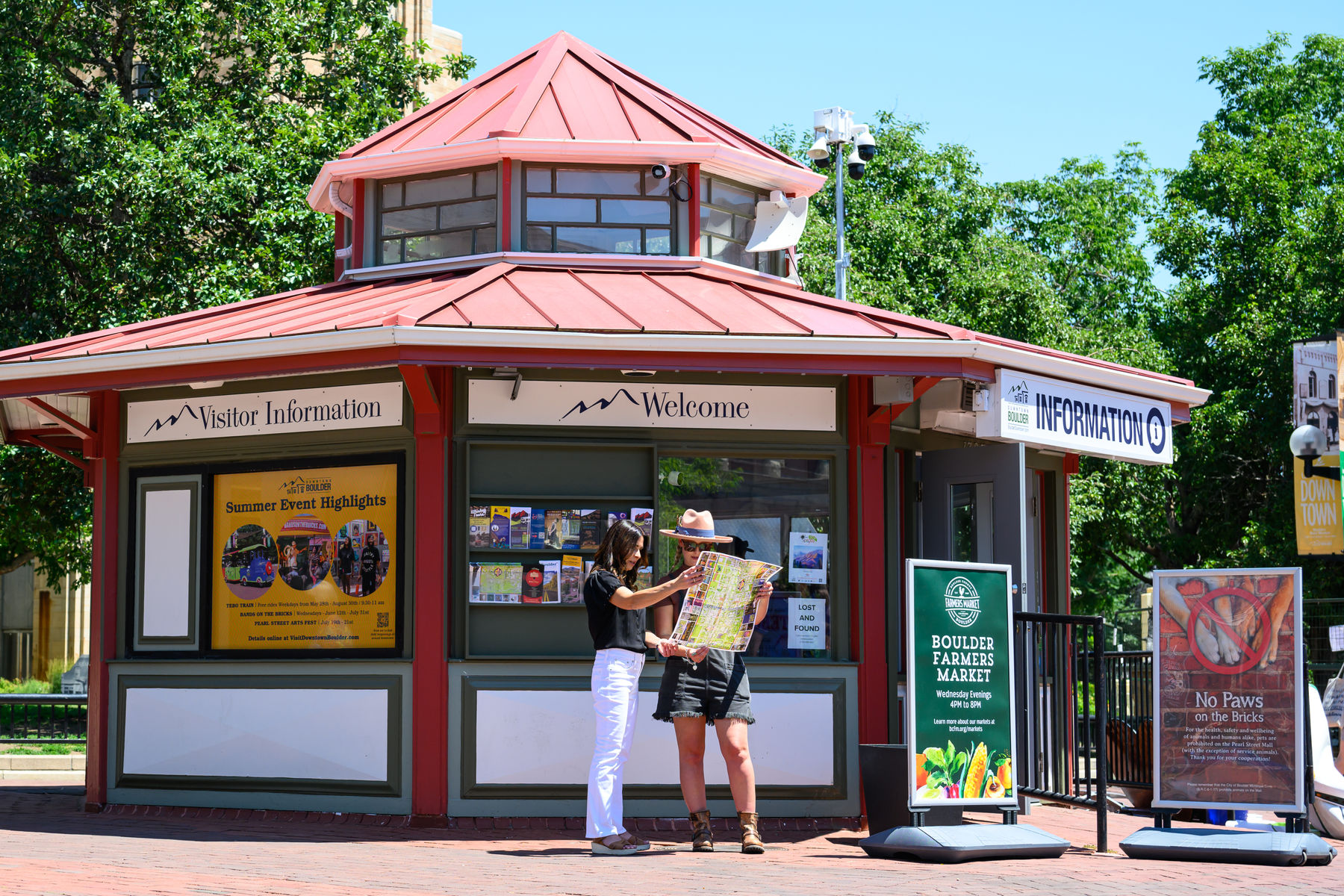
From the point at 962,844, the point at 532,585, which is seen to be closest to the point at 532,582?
the point at 532,585

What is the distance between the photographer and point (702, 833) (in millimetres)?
8445

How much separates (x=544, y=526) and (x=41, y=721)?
11790 mm

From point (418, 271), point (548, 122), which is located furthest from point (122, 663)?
point (548, 122)

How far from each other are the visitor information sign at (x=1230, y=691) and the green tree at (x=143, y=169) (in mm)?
13125

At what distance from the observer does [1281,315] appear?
2869 cm

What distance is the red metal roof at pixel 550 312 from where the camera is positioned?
9.48 meters

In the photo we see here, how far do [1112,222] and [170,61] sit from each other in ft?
82.9

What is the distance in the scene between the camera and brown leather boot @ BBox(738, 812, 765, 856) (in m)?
8.41

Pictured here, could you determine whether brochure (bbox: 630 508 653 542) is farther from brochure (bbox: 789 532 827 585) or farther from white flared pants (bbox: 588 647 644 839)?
white flared pants (bbox: 588 647 644 839)

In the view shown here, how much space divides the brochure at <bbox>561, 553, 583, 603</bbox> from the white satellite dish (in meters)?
3.73

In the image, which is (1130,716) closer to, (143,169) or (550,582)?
(550,582)

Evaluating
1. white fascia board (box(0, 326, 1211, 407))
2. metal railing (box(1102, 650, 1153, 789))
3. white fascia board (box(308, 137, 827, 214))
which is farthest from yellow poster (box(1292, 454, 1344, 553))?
white fascia board (box(0, 326, 1211, 407))

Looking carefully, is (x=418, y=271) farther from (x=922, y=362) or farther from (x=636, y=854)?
(x=636, y=854)

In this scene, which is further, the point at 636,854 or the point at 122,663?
the point at 122,663
